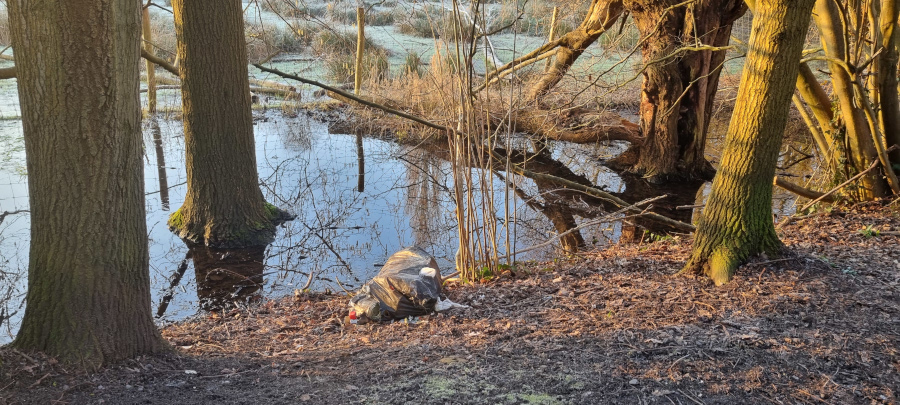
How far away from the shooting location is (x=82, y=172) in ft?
9.14

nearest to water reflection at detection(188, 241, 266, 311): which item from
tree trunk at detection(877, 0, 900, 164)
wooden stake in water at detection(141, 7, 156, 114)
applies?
tree trunk at detection(877, 0, 900, 164)

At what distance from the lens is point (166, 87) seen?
14.0 m

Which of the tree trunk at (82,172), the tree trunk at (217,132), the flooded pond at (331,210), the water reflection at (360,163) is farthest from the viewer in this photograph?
the water reflection at (360,163)

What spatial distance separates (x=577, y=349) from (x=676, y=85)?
6563 millimetres

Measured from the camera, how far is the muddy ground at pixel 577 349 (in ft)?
9.05

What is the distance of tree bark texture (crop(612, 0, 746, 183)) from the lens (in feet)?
27.0

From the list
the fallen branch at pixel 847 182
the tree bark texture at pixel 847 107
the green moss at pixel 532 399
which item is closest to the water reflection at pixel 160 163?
the green moss at pixel 532 399

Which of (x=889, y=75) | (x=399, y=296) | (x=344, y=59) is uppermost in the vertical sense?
(x=344, y=59)

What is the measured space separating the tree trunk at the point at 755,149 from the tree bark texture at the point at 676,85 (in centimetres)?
425

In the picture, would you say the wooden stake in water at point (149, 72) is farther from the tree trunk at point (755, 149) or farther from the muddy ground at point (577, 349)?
the tree trunk at point (755, 149)

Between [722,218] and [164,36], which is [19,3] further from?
Answer: [164,36]

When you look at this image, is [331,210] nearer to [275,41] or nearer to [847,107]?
[847,107]

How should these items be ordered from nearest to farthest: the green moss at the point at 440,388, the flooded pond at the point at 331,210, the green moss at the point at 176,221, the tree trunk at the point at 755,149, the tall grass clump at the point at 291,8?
the green moss at the point at 440,388 → the tree trunk at the point at 755,149 → the flooded pond at the point at 331,210 → the tall grass clump at the point at 291,8 → the green moss at the point at 176,221

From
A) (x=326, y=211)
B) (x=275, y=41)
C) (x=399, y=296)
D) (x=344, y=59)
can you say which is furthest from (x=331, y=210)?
(x=275, y=41)
